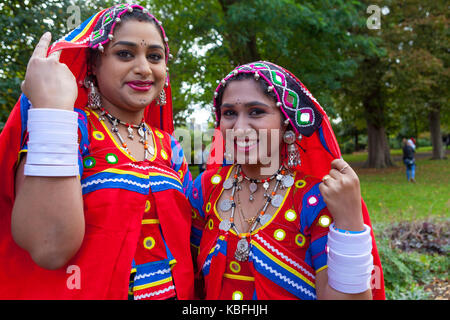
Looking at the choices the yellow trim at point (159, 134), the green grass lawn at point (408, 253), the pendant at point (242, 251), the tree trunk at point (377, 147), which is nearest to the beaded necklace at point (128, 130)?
the yellow trim at point (159, 134)

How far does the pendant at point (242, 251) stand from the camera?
1806 millimetres

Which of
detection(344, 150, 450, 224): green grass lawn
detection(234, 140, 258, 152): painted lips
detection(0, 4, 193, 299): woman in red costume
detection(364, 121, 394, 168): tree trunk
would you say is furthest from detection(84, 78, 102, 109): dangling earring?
detection(364, 121, 394, 168): tree trunk

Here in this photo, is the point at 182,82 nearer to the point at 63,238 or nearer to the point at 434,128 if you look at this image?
the point at 63,238

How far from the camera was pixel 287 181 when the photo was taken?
1.95m

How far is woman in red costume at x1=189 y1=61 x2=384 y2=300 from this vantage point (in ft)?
5.34

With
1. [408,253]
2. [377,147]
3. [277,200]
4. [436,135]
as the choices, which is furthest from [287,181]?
[436,135]

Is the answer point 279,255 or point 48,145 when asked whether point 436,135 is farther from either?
point 48,145

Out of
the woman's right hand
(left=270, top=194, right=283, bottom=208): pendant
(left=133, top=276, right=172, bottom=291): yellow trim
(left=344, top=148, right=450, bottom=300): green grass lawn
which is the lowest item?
(left=344, top=148, right=450, bottom=300): green grass lawn

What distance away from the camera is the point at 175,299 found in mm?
1808

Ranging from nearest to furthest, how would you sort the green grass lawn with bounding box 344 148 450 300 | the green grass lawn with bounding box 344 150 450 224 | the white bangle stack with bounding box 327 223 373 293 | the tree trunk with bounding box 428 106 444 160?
the white bangle stack with bounding box 327 223 373 293, the green grass lawn with bounding box 344 148 450 300, the green grass lawn with bounding box 344 150 450 224, the tree trunk with bounding box 428 106 444 160

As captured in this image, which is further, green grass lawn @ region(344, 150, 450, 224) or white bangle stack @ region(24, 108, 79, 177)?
green grass lawn @ region(344, 150, 450, 224)

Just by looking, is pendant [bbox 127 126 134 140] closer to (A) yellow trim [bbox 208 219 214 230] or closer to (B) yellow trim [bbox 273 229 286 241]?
(A) yellow trim [bbox 208 219 214 230]

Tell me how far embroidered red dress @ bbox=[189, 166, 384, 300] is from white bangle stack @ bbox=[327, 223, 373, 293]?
116 millimetres

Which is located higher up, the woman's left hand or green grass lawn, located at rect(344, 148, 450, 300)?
the woman's left hand
